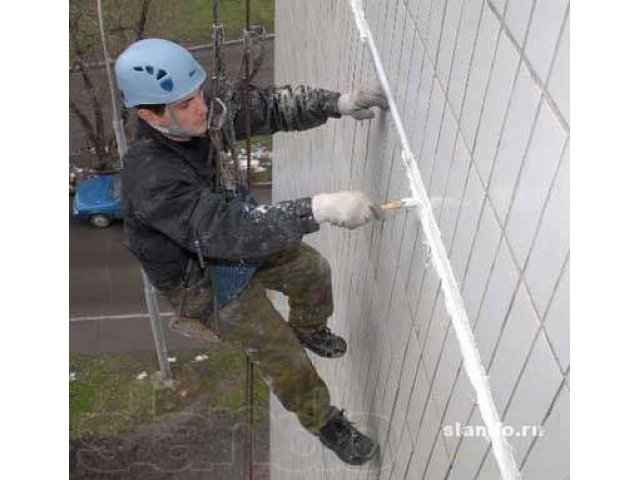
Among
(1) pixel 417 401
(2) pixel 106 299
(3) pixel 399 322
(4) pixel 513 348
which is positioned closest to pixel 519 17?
(4) pixel 513 348

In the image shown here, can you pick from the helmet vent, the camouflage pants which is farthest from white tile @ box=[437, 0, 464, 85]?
the camouflage pants

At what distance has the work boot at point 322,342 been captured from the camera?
3525 millimetres

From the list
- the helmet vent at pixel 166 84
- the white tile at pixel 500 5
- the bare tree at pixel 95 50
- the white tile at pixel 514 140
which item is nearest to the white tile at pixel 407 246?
the white tile at pixel 514 140

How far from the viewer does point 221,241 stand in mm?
2600

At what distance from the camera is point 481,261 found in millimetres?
1729

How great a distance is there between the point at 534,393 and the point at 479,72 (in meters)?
0.66

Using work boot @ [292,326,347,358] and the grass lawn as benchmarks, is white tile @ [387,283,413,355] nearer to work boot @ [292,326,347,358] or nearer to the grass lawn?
work boot @ [292,326,347,358]

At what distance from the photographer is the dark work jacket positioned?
2.58m

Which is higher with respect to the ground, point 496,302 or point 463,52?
point 463,52

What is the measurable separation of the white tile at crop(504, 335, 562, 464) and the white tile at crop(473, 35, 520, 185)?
0.40 metres

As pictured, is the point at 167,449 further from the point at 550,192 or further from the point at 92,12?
the point at 550,192

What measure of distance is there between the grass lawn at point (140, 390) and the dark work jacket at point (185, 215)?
709 cm

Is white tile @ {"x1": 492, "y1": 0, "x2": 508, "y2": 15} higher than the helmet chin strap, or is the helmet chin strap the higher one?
white tile @ {"x1": 492, "y1": 0, "x2": 508, "y2": 15}

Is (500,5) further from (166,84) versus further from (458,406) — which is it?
(166,84)
